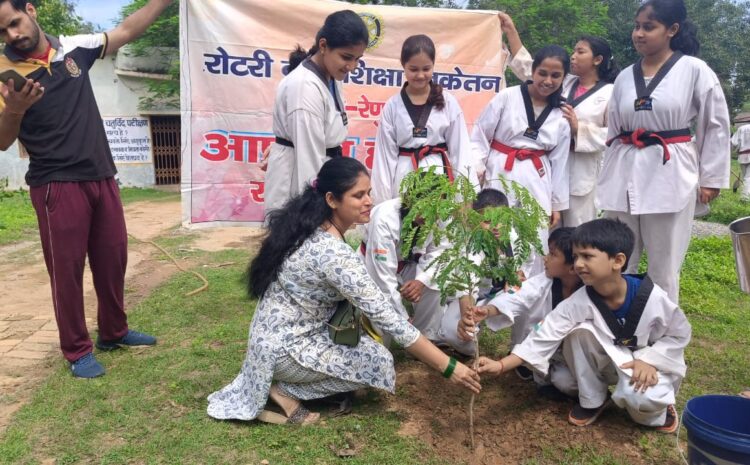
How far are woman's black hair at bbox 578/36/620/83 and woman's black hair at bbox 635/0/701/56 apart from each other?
0.92 metres

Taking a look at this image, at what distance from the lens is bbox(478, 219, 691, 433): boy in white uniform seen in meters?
2.72

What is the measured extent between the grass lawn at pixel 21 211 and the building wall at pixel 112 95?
122cm

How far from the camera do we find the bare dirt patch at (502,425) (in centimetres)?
267

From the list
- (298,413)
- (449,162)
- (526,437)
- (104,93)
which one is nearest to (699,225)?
(449,162)

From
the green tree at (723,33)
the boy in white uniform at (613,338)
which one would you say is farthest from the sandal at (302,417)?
the green tree at (723,33)

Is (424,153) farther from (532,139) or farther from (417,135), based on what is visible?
(532,139)

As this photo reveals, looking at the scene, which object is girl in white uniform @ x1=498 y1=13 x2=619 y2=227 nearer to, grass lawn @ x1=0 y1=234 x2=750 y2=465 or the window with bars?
grass lawn @ x1=0 y1=234 x2=750 y2=465

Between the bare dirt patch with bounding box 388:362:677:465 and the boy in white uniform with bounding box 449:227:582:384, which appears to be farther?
the boy in white uniform with bounding box 449:227:582:384

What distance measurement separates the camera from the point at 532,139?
12.7 feet

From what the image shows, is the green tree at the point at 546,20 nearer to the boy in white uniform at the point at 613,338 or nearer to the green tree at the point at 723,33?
the green tree at the point at 723,33

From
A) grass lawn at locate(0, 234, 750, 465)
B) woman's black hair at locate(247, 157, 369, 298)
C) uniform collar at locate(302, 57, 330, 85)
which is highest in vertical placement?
uniform collar at locate(302, 57, 330, 85)

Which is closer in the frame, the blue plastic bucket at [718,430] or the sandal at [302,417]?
the blue plastic bucket at [718,430]

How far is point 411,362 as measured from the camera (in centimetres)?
363

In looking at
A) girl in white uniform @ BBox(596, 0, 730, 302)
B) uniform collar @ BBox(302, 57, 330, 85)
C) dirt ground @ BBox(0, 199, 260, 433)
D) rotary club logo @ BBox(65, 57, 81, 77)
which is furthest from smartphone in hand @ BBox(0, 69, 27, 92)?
girl in white uniform @ BBox(596, 0, 730, 302)
